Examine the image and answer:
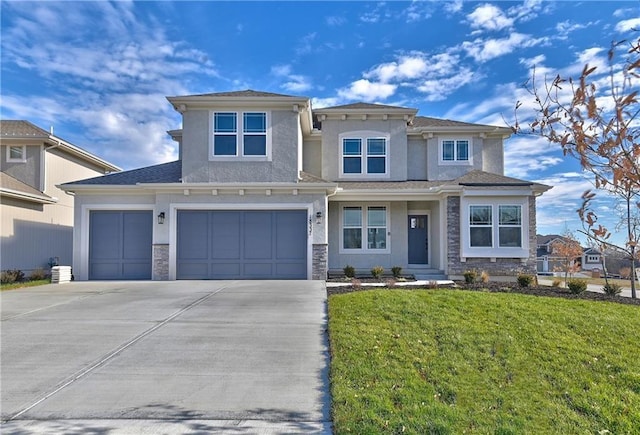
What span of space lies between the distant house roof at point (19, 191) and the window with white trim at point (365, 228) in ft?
41.7

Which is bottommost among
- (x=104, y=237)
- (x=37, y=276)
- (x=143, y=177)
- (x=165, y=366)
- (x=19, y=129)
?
(x=165, y=366)

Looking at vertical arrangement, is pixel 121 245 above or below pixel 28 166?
below

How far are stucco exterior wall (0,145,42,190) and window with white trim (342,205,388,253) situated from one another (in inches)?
538

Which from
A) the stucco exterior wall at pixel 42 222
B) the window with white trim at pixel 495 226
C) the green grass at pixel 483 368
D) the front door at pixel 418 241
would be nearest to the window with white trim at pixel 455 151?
the front door at pixel 418 241

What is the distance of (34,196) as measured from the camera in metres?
16.3

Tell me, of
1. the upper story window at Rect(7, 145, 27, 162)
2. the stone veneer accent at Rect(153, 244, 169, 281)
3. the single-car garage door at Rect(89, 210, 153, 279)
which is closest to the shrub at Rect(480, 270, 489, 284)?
the stone veneer accent at Rect(153, 244, 169, 281)

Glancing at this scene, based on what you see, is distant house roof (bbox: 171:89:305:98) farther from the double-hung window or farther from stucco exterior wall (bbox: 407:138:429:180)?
the double-hung window

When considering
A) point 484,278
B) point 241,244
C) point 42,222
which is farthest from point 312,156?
point 42,222

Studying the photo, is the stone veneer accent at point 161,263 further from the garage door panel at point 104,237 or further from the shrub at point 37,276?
the shrub at point 37,276

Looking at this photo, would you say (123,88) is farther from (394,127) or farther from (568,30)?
(568,30)

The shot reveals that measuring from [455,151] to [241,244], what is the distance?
9.81 metres

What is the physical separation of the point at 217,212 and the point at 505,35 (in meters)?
10.1

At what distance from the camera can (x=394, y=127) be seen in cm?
1642

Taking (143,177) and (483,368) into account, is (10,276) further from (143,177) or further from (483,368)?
(483,368)
